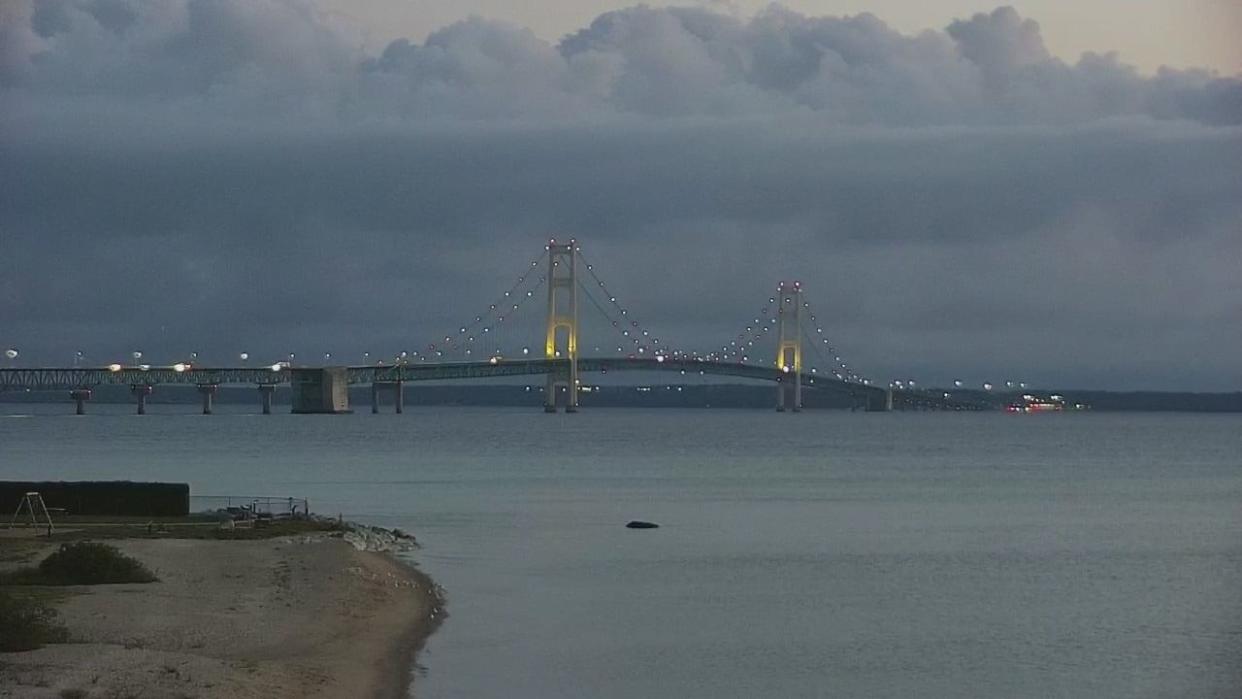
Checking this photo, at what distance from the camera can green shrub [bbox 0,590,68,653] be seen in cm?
1556

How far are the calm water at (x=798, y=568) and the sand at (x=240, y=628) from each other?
725mm

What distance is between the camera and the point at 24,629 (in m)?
15.8

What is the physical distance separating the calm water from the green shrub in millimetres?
3341

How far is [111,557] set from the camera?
2172 centimetres

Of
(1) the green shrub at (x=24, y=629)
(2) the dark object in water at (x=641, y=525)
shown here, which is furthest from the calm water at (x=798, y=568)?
(1) the green shrub at (x=24, y=629)

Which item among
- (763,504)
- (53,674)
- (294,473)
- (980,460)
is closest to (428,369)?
(980,460)

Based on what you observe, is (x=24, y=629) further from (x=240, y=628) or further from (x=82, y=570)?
(x=82, y=570)

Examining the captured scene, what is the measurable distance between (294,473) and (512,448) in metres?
28.4

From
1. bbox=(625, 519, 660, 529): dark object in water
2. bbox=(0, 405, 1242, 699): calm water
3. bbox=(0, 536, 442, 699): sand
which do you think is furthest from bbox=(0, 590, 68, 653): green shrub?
bbox=(625, 519, 660, 529): dark object in water

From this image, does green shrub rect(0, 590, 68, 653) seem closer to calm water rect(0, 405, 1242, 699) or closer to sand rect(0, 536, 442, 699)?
sand rect(0, 536, 442, 699)

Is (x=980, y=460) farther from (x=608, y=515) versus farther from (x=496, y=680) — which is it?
(x=496, y=680)

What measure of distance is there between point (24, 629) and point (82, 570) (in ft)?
18.2

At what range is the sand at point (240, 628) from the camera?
575 inches

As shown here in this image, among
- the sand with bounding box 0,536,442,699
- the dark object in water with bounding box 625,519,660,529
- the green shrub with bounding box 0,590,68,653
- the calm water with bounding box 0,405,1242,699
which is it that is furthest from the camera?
the dark object in water with bounding box 625,519,660,529
